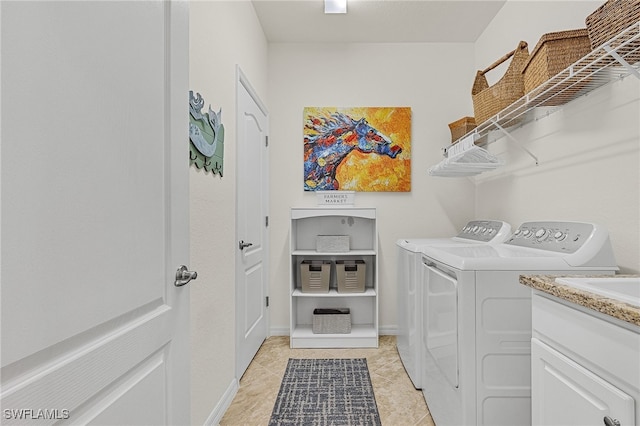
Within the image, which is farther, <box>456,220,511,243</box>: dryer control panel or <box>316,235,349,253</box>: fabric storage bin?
<box>316,235,349,253</box>: fabric storage bin

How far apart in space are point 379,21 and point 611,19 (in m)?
1.89

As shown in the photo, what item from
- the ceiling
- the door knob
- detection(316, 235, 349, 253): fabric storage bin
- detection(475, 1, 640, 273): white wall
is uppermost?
the ceiling

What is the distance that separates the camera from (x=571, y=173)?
1886 mm

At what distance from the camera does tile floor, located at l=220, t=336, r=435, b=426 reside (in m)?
1.99

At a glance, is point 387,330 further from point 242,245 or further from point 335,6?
point 335,6

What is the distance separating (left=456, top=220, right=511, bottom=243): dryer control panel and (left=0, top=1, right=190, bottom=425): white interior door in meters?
2.07

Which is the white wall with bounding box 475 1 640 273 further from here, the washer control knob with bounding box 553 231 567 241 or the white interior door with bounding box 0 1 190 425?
the white interior door with bounding box 0 1 190 425

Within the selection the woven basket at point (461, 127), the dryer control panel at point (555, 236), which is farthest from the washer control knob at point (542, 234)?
the woven basket at point (461, 127)

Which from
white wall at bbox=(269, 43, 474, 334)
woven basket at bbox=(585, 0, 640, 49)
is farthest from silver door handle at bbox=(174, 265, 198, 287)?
white wall at bbox=(269, 43, 474, 334)

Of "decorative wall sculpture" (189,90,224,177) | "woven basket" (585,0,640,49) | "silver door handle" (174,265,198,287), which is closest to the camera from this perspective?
"silver door handle" (174,265,198,287)

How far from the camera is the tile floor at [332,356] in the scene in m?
1.99

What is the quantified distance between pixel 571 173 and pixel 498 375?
1.11 m

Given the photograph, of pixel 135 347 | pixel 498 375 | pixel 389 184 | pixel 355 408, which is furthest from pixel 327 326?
pixel 135 347

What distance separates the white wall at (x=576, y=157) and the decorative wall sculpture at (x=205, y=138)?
183 centimetres
